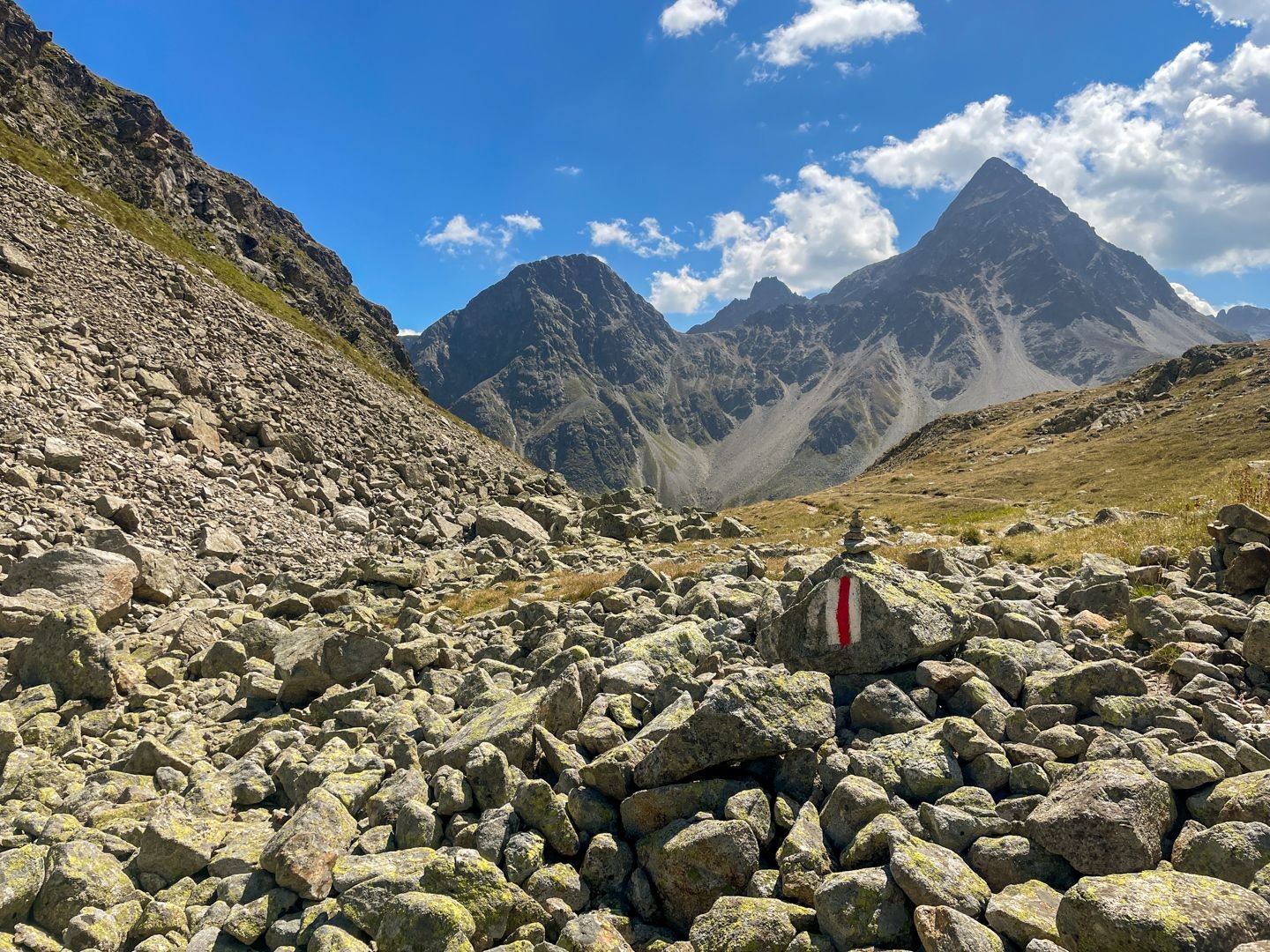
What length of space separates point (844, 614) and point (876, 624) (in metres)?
0.42

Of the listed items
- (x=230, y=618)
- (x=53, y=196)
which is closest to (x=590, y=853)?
(x=230, y=618)

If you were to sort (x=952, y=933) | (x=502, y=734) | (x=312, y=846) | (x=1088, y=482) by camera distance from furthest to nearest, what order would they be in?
(x=1088, y=482)
(x=502, y=734)
(x=312, y=846)
(x=952, y=933)

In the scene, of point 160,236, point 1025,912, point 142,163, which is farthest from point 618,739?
point 142,163

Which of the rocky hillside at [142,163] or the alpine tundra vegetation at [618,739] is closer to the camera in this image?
A: the alpine tundra vegetation at [618,739]

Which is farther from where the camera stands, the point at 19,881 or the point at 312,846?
the point at 19,881

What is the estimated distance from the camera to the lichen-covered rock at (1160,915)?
395 centimetres

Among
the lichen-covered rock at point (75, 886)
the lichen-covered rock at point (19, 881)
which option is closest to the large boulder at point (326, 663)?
the lichen-covered rock at point (19, 881)

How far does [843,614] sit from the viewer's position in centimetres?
863

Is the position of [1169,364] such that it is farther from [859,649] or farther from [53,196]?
[53,196]

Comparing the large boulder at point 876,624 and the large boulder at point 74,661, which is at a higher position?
the large boulder at point 74,661

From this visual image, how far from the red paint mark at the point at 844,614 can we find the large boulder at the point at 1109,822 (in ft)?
10.6

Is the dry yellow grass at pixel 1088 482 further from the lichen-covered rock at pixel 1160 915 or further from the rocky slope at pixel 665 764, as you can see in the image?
Result: the lichen-covered rock at pixel 1160 915

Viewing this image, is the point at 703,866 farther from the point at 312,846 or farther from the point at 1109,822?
the point at 312,846

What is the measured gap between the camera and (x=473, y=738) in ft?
27.6
